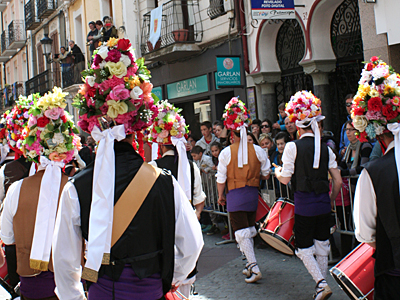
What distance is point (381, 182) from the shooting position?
136 inches

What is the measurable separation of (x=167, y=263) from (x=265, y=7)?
7.98 meters

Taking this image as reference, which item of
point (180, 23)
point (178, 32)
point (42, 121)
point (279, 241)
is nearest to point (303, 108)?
point (279, 241)

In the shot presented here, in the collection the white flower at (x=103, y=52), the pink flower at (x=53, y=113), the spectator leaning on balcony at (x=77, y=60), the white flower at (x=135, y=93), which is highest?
the spectator leaning on balcony at (x=77, y=60)

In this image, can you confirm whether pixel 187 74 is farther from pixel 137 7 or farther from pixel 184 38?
pixel 137 7

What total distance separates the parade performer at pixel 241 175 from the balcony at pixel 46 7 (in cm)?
2084

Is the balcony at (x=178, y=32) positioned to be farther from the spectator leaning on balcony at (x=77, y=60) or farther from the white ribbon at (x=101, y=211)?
the white ribbon at (x=101, y=211)

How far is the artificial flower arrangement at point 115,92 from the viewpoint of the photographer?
3.04m

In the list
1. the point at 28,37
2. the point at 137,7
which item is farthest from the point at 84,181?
the point at 28,37

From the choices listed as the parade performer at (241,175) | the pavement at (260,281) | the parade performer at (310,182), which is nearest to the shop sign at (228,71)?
the parade performer at (241,175)

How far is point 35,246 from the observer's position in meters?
4.04

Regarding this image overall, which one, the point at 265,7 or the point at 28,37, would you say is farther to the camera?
the point at 28,37

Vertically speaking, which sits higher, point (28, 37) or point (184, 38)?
point (28, 37)

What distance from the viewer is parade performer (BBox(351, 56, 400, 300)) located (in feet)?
11.2

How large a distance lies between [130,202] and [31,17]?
91.1ft
